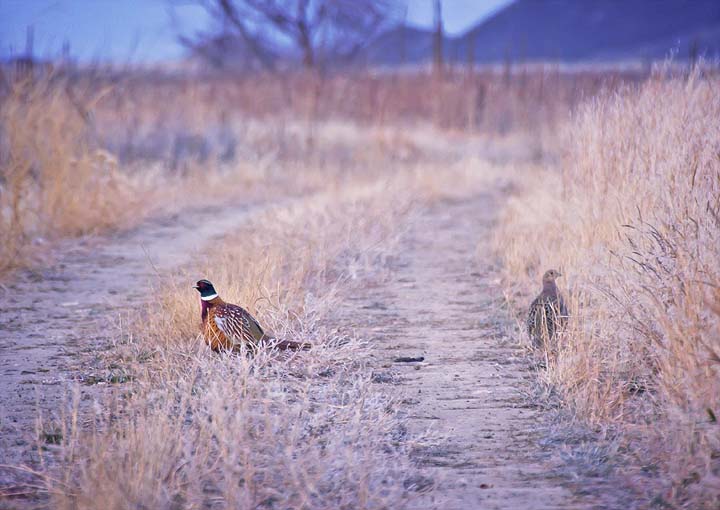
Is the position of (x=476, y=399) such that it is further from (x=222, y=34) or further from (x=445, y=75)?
(x=222, y=34)

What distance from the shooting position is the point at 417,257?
748 centimetres

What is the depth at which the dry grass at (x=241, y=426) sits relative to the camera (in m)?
2.84

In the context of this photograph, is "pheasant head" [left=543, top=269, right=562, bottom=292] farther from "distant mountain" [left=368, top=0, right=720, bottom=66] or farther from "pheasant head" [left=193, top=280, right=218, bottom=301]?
"distant mountain" [left=368, top=0, right=720, bottom=66]

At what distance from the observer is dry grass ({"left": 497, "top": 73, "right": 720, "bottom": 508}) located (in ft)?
10.3

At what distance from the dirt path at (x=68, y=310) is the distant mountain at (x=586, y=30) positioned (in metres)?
51.5

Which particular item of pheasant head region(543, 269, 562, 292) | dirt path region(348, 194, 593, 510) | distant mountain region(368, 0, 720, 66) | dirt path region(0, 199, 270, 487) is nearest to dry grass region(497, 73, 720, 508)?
pheasant head region(543, 269, 562, 292)

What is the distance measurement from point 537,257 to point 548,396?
9.14ft

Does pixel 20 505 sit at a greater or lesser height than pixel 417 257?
lesser

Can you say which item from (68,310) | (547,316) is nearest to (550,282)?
(547,316)

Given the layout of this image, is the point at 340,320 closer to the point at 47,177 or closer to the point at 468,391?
the point at 468,391

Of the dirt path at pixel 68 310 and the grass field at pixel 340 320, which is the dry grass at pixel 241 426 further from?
the dirt path at pixel 68 310

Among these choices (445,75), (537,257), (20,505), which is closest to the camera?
(20,505)

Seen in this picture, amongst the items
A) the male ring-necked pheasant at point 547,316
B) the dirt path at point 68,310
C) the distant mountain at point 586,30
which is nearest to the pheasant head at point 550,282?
the male ring-necked pheasant at point 547,316

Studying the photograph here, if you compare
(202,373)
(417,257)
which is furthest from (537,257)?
(202,373)
